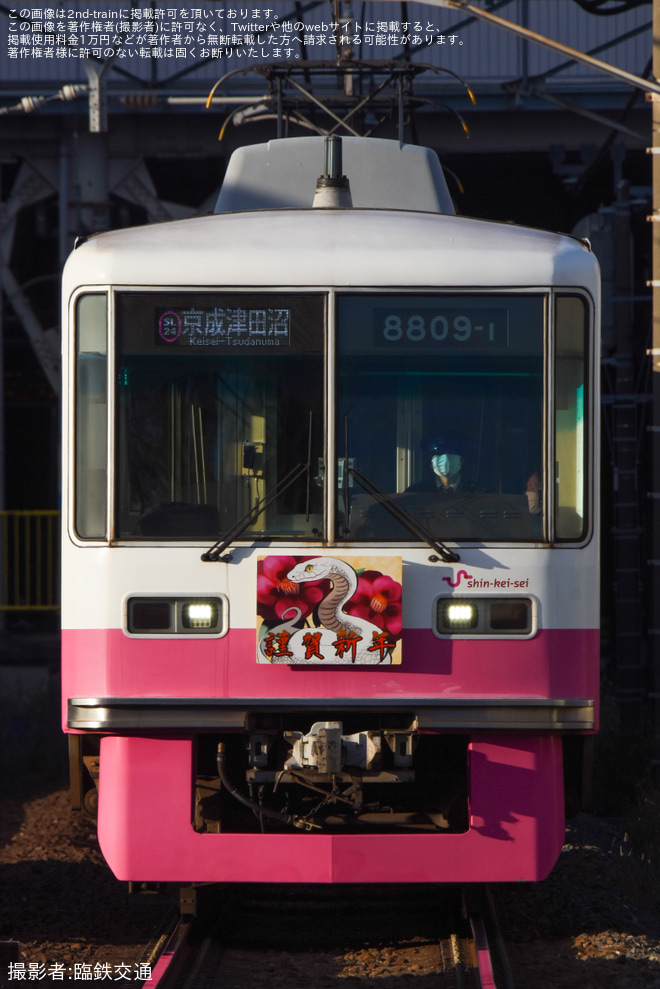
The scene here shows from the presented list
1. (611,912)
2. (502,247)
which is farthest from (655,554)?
(502,247)

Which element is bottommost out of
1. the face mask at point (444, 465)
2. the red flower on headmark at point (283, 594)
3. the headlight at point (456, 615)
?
the headlight at point (456, 615)

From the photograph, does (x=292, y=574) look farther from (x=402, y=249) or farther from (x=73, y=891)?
(x=73, y=891)

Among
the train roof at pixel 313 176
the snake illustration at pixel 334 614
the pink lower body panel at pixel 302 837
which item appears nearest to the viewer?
the snake illustration at pixel 334 614

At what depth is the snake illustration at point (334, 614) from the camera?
15.9ft

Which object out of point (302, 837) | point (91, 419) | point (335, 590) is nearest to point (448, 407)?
point (335, 590)

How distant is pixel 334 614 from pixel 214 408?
3.12 feet

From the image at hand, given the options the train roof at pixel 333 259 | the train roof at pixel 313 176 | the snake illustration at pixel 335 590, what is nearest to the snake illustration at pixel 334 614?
the snake illustration at pixel 335 590

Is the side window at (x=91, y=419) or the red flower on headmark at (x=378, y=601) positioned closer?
the red flower on headmark at (x=378, y=601)

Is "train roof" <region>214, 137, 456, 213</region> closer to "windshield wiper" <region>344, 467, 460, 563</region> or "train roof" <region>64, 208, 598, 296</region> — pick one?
"train roof" <region>64, 208, 598, 296</region>

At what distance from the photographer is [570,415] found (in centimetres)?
505

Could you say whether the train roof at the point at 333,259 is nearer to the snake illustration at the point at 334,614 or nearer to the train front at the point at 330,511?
the train front at the point at 330,511

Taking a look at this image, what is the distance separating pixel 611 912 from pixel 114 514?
3.01m

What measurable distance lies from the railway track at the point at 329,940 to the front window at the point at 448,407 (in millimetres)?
1800

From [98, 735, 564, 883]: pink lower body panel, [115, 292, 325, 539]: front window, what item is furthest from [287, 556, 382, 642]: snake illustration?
[98, 735, 564, 883]: pink lower body panel
